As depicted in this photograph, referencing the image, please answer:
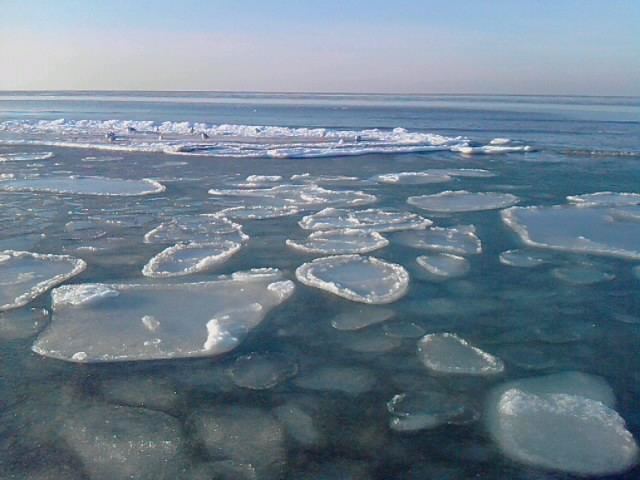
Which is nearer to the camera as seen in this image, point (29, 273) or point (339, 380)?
point (339, 380)

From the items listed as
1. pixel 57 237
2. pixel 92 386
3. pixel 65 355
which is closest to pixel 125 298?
pixel 65 355

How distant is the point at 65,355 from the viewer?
4387mm

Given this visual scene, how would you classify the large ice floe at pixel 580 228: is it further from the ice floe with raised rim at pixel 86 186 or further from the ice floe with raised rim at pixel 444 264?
the ice floe with raised rim at pixel 86 186

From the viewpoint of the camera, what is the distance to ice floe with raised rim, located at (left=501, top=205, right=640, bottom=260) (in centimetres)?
712

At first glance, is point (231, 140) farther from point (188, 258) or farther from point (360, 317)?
point (360, 317)

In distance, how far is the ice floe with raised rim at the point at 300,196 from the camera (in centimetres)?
989

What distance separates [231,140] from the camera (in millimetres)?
21438

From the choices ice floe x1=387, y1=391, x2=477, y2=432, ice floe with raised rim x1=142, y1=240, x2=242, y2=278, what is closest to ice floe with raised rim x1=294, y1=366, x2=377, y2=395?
ice floe x1=387, y1=391, x2=477, y2=432

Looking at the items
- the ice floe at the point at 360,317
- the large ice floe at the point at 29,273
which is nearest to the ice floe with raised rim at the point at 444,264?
the ice floe at the point at 360,317

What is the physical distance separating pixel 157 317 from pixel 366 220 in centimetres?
420

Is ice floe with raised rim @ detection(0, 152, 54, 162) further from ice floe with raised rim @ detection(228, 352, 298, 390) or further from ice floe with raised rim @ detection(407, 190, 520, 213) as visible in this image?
ice floe with raised rim @ detection(228, 352, 298, 390)

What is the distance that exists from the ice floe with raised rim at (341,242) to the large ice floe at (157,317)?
108cm

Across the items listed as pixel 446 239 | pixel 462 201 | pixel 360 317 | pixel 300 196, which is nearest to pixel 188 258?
pixel 360 317

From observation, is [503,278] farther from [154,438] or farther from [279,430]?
[154,438]
